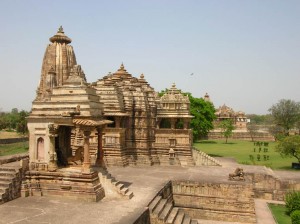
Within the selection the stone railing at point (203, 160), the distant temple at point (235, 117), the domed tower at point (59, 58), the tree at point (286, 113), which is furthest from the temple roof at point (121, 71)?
the distant temple at point (235, 117)

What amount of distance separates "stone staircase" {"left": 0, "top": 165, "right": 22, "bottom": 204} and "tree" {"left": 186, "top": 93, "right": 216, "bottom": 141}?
2850cm

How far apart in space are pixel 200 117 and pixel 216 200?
80.2 ft

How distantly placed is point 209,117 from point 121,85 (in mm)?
21407

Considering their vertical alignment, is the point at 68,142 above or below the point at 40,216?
above

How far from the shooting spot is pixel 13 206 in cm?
1098

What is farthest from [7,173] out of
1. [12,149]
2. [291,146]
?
[12,149]

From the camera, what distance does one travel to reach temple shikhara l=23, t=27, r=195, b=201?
1249 centimetres

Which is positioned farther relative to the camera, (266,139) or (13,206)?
(266,139)

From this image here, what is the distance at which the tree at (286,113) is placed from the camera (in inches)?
2216

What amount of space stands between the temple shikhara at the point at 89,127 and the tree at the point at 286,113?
39.3 meters

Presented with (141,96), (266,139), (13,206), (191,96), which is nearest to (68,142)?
(13,206)

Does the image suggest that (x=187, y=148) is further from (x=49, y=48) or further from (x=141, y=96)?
(x=49, y=48)

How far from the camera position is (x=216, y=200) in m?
16.0

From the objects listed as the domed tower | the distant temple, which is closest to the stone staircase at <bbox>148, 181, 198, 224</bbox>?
the domed tower
